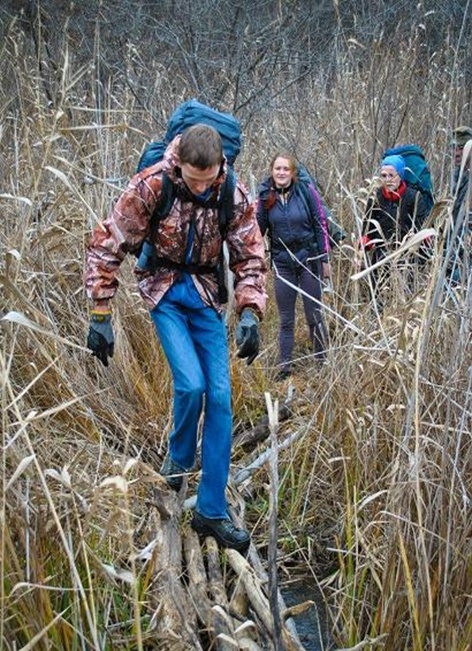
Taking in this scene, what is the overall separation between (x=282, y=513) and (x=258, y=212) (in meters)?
2.24

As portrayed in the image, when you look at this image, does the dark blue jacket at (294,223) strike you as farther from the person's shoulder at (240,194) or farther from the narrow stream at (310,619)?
the narrow stream at (310,619)

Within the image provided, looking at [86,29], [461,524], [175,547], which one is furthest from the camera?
[86,29]

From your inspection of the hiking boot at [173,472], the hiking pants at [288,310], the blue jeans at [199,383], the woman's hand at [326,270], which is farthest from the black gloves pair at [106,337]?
the hiking pants at [288,310]

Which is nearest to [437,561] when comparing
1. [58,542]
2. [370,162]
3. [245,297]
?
[58,542]

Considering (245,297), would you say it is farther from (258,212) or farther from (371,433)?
(258,212)

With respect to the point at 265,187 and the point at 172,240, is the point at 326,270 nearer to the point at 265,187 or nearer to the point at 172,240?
the point at 265,187

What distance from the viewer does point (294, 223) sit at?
Result: 5.11m

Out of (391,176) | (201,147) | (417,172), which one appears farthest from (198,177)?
(417,172)

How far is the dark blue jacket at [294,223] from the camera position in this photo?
5.11 meters

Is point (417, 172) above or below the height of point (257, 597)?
above

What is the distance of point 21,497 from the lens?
82.6 inches

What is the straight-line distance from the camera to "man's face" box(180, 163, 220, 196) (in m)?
2.78

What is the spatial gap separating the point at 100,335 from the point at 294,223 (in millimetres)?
2416

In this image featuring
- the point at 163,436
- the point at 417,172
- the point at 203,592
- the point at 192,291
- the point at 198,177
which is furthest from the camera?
the point at 417,172
